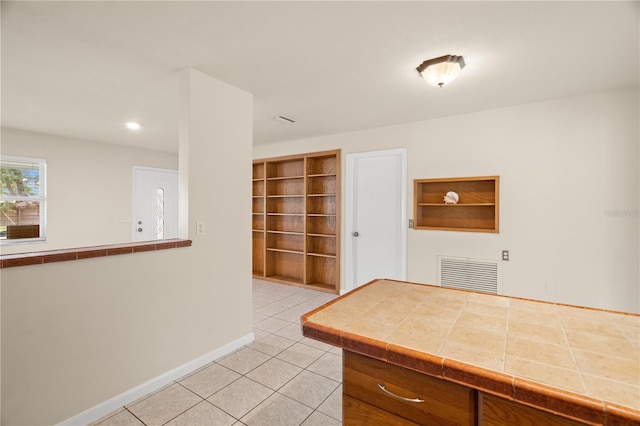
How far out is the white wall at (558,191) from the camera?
2.71 metres

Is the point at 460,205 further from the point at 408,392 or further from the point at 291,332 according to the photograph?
the point at 408,392

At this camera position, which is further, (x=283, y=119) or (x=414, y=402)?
(x=283, y=119)

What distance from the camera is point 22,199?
4.14 meters

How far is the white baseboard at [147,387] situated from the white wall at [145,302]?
0.10ft

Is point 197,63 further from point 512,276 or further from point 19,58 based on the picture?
point 512,276

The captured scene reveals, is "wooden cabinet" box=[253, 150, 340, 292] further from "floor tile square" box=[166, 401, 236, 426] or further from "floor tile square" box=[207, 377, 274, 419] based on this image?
"floor tile square" box=[166, 401, 236, 426]

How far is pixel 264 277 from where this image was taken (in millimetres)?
5254

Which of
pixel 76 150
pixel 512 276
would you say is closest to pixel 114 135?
pixel 76 150

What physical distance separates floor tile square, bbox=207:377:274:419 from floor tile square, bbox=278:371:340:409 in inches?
6.0

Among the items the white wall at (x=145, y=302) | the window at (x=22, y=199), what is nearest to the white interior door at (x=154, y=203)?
the window at (x=22, y=199)

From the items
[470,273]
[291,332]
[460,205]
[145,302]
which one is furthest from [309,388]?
[460,205]

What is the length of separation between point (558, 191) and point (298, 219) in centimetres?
350

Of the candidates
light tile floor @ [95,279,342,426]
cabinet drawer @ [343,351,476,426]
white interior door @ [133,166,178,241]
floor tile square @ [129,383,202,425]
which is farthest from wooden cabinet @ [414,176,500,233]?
white interior door @ [133,166,178,241]

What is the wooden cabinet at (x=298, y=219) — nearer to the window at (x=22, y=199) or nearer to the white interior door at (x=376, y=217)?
the white interior door at (x=376, y=217)
